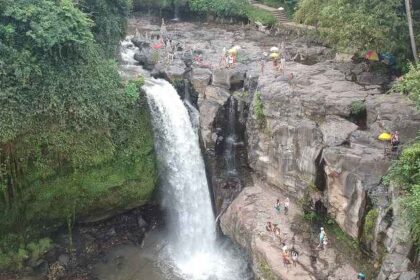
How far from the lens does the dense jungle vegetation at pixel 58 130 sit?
18844mm

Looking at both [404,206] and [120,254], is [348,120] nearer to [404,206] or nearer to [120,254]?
[404,206]

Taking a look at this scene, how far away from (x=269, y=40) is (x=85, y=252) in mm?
19269

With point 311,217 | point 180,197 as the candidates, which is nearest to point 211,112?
point 180,197

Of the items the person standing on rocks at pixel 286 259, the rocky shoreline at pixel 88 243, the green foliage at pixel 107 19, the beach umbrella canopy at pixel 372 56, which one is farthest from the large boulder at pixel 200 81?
the person standing on rocks at pixel 286 259

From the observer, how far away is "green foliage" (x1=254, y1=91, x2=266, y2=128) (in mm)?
21844

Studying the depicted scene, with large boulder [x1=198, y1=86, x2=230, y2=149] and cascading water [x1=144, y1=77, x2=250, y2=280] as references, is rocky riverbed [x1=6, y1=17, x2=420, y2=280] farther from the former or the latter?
cascading water [x1=144, y1=77, x2=250, y2=280]

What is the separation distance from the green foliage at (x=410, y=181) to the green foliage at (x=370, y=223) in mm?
1383

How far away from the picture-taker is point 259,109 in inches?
861

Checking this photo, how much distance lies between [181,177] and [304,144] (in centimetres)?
661

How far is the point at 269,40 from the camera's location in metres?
32.7

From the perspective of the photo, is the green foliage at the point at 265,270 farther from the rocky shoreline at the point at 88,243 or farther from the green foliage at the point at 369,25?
the green foliage at the point at 369,25

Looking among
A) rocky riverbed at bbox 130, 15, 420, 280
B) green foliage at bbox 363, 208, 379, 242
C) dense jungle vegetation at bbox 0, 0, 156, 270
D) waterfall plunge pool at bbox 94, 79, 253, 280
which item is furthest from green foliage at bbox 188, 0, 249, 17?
green foliage at bbox 363, 208, 379, 242

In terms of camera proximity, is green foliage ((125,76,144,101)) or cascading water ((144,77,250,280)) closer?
green foliage ((125,76,144,101))

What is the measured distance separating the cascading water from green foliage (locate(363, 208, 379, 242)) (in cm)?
727
